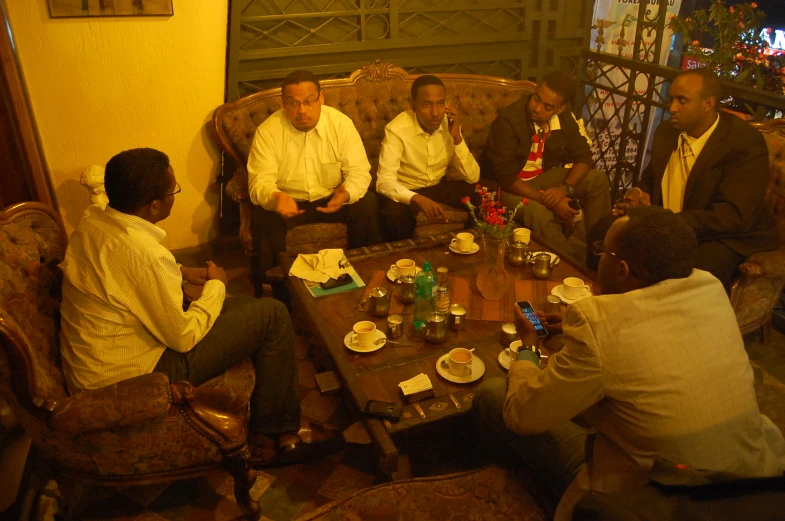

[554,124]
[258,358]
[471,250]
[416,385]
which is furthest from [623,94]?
[258,358]

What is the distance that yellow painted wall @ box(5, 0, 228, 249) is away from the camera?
9.87 feet

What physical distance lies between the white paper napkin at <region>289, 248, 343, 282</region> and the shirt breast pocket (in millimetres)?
821

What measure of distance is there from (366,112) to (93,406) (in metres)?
2.43

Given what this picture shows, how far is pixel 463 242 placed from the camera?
268cm

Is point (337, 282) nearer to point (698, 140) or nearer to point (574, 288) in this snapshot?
point (574, 288)

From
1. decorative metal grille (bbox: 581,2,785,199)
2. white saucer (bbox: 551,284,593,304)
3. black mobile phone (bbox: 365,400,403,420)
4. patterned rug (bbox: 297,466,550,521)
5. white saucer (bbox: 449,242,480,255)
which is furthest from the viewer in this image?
decorative metal grille (bbox: 581,2,785,199)

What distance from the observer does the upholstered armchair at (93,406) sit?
5.33ft

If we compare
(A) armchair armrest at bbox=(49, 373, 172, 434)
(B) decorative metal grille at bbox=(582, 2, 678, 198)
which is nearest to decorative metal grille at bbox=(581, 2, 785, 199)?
(B) decorative metal grille at bbox=(582, 2, 678, 198)

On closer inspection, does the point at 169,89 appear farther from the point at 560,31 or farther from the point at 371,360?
the point at 560,31

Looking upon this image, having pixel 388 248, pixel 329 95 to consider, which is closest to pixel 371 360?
pixel 388 248

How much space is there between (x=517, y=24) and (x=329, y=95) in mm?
1467

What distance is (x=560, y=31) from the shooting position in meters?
4.09

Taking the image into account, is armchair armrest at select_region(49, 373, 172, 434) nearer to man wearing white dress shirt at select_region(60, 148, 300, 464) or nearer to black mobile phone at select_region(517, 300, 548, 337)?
man wearing white dress shirt at select_region(60, 148, 300, 464)

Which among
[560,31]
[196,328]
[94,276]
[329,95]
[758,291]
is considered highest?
[560,31]
